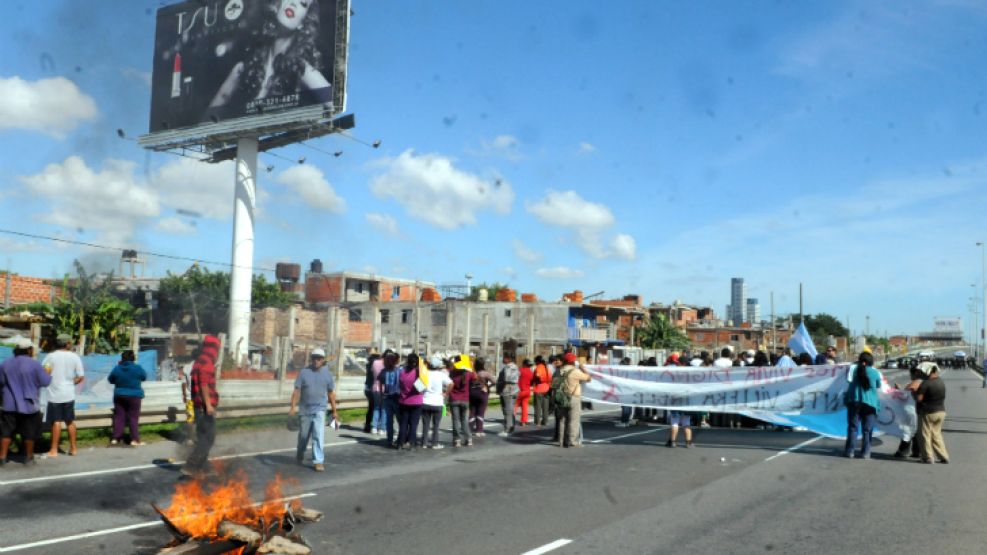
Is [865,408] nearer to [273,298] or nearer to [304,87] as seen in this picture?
[304,87]

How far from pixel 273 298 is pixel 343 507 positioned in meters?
52.1

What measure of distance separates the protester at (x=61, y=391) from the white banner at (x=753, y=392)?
988 centimetres

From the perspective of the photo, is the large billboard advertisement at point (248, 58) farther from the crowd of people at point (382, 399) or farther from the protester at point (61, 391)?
the protester at point (61, 391)

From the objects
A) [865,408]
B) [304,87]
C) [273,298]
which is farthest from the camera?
[273,298]

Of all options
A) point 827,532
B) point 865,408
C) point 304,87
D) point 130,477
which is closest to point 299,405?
point 130,477

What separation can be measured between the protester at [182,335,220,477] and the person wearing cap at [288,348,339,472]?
1.41 meters

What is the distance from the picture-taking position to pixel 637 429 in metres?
17.6

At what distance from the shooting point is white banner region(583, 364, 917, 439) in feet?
48.4

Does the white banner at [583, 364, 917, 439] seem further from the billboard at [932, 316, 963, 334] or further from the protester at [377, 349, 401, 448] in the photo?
the billboard at [932, 316, 963, 334]

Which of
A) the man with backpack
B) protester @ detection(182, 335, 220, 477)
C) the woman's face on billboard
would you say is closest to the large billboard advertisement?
the woman's face on billboard

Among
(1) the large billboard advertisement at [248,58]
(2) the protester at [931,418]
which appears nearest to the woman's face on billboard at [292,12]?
(1) the large billboard advertisement at [248,58]

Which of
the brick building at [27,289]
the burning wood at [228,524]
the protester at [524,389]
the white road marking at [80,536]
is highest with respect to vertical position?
the brick building at [27,289]

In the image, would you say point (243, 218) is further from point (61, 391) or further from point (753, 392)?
point (753, 392)

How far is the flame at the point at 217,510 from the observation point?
6516 mm
